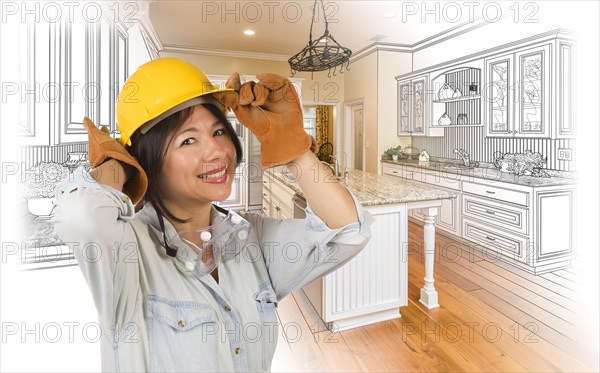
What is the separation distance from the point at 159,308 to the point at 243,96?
43 centimetres

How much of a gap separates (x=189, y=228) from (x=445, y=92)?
5.04 meters

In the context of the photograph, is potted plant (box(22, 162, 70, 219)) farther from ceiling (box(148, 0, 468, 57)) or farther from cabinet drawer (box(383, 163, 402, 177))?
cabinet drawer (box(383, 163, 402, 177))

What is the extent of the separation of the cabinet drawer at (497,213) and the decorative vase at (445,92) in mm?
1685

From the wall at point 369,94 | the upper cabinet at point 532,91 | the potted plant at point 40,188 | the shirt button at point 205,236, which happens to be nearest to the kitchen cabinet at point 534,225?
the upper cabinet at point 532,91

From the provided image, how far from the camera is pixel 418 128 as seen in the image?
5523mm

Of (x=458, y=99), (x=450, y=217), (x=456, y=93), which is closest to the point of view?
(x=450, y=217)

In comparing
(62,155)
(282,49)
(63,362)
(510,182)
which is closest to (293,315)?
(63,362)

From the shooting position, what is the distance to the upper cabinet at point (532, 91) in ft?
10.8

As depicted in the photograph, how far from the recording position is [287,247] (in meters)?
0.81

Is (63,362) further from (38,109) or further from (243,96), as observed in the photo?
(243,96)

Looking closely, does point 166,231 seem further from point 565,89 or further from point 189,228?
point 565,89

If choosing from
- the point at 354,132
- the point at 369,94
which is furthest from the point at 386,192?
the point at 354,132

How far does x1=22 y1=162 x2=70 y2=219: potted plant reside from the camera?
1499 mm

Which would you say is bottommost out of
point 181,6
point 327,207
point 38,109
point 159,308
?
point 159,308
